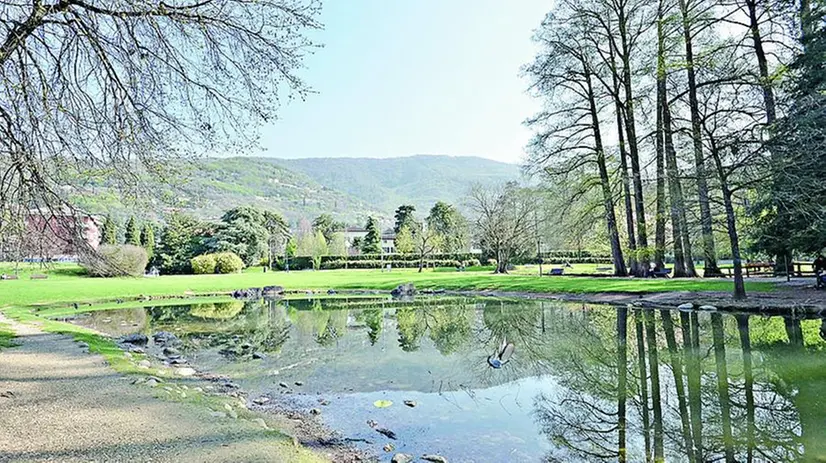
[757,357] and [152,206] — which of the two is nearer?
[152,206]

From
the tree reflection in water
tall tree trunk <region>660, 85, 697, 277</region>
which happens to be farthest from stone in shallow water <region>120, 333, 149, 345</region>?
tall tree trunk <region>660, 85, 697, 277</region>

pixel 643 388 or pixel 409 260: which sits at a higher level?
pixel 409 260

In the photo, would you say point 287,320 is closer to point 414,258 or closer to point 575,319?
point 575,319

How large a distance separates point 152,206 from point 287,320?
1230cm

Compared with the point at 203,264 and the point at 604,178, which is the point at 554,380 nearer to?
the point at 604,178

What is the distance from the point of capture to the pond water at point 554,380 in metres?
5.66

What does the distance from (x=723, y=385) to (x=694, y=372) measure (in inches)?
33.9

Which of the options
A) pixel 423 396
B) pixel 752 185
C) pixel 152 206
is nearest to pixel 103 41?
pixel 152 206

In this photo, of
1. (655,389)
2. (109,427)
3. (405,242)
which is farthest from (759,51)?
(405,242)

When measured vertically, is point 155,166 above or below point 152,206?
above

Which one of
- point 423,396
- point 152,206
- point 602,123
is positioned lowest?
point 423,396

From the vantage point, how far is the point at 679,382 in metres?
7.89

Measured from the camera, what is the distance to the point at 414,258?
193ft

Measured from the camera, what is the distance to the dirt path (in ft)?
15.5
